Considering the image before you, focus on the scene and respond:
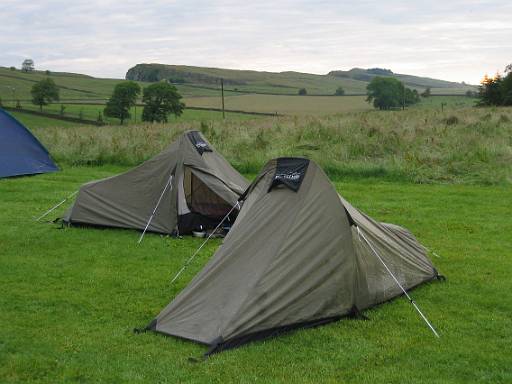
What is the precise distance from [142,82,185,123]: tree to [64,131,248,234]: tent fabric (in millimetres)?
38943

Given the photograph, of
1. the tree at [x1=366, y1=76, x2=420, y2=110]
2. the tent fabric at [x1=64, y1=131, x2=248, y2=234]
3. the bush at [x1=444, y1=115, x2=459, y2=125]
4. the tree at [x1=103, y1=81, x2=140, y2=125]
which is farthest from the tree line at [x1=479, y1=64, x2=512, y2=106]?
the tent fabric at [x1=64, y1=131, x2=248, y2=234]

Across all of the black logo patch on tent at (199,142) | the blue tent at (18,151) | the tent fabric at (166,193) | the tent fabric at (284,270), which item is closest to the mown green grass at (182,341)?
the tent fabric at (284,270)

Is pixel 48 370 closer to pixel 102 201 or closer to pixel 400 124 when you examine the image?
pixel 102 201

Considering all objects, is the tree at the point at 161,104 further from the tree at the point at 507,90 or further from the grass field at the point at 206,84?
the tree at the point at 507,90

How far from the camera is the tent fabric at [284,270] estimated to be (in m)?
6.76

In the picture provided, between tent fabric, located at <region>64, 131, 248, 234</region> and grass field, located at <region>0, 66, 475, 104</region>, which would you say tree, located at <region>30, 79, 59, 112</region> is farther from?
tent fabric, located at <region>64, 131, 248, 234</region>

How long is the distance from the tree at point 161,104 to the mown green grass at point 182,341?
39.3 m

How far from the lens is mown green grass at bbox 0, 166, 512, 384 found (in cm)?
595

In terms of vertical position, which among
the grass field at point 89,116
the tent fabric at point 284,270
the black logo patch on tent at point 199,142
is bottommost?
the grass field at point 89,116

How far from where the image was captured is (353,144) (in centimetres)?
Answer: 2039

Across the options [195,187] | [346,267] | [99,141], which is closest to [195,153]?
[195,187]

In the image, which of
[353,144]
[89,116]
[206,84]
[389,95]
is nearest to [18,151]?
[353,144]

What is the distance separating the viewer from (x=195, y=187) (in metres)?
12.3

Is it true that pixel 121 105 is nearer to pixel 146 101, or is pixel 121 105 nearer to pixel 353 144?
pixel 146 101
